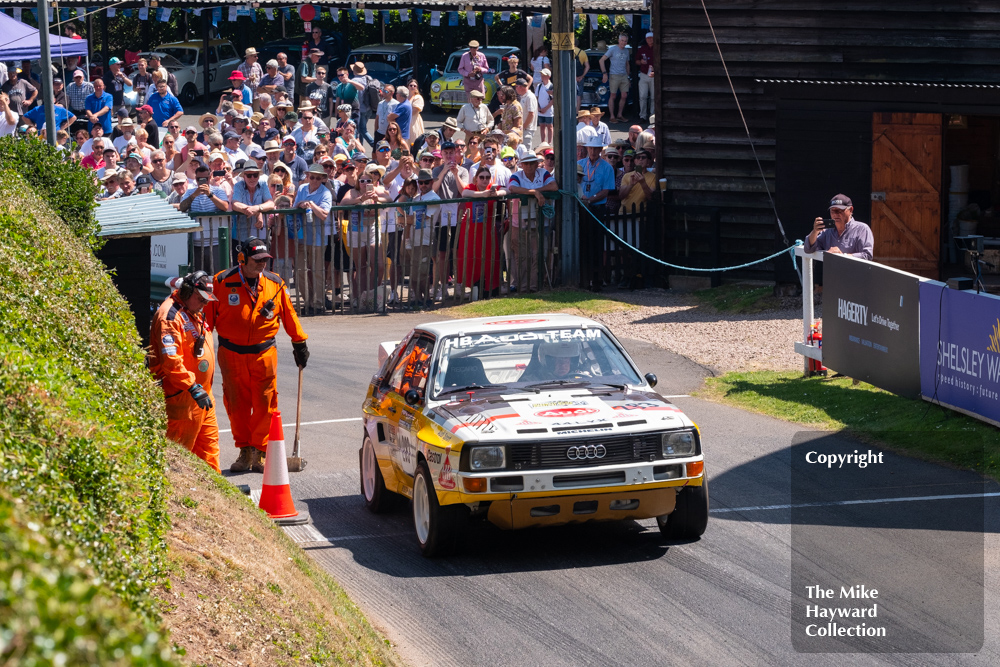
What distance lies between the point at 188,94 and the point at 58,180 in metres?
33.8

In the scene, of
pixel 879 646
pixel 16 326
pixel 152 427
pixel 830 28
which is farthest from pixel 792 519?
pixel 830 28

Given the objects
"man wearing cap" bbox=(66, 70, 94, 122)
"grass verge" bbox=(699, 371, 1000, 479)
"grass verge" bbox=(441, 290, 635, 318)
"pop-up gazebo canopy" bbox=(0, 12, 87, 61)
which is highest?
"pop-up gazebo canopy" bbox=(0, 12, 87, 61)

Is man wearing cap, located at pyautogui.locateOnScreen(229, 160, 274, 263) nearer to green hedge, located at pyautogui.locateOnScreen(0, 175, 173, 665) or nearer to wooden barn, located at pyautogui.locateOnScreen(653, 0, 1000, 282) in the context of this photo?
wooden barn, located at pyautogui.locateOnScreen(653, 0, 1000, 282)

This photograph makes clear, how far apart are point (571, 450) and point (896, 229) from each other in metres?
12.0

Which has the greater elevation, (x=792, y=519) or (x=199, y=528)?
(x=199, y=528)

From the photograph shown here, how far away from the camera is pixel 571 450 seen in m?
8.50

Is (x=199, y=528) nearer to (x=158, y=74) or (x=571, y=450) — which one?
(x=571, y=450)

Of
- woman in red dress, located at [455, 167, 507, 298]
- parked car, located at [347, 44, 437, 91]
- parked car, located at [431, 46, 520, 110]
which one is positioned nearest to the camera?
woman in red dress, located at [455, 167, 507, 298]

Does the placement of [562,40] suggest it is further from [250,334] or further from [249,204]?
[250,334]

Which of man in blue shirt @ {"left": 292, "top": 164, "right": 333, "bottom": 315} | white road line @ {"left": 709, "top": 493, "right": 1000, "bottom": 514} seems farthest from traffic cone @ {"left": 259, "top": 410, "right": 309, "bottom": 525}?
man in blue shirt @ {"left": 292, "top": 164, "right": 333, "bottom": 315}

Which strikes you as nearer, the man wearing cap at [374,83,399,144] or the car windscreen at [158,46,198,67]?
the man wearing cap at [374,83,399,144]

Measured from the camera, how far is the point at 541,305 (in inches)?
776

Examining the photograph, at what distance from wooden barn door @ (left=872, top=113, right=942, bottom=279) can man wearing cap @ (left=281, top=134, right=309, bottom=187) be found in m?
9.05

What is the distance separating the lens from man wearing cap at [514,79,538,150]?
27.9 meters
